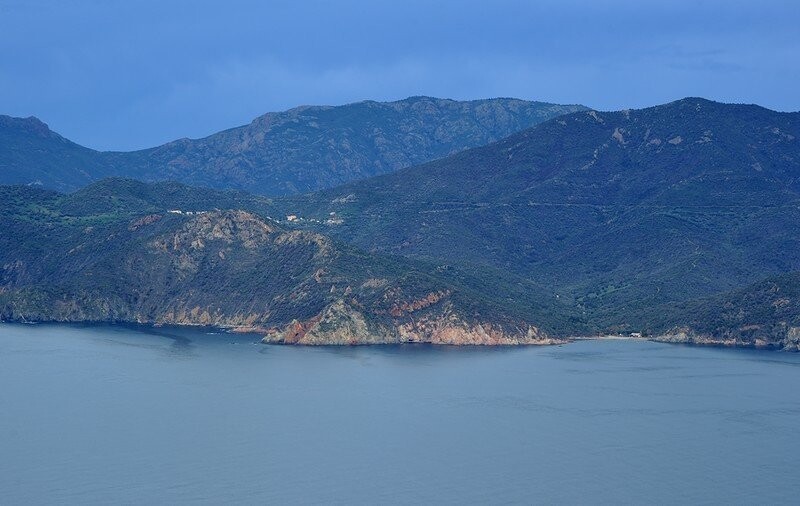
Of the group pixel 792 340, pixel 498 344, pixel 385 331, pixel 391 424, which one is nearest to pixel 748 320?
pixel 792 340

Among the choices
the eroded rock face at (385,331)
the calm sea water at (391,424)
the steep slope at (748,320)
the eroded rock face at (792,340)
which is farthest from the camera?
the steep slope at (748,320)


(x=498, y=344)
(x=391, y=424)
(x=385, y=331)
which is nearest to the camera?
(x=391, y=424)

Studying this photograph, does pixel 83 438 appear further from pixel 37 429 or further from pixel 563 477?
pixel 563 477

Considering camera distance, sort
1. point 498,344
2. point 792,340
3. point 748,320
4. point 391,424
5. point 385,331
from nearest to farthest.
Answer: point 391,424 < point 792,340 < point 385,331 < point 498,344 < point 748,320

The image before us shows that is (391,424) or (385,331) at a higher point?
(385,331)

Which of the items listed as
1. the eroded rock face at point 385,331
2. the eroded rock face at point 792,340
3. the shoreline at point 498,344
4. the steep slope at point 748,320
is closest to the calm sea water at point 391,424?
the eroded rock face at point 385,331

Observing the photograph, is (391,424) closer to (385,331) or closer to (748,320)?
(385,331)

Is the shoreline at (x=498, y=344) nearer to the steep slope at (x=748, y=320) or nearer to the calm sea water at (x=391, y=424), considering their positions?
the steep slope at (x=748, y=320)

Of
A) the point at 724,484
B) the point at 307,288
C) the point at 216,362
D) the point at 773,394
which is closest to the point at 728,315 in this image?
the point at 773,394
